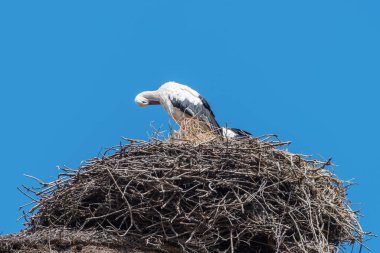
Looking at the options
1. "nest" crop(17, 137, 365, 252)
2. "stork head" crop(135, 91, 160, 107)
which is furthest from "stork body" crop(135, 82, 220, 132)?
"nest" crop(17, 137, 365, 252)

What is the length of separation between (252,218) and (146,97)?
5.49 metres

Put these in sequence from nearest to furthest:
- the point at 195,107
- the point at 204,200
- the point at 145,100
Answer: the point at 204,200 < the point at 195,107 < the point at 145,100

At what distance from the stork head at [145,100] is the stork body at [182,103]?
9.1 inches

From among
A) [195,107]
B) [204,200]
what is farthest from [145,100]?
[204,200]

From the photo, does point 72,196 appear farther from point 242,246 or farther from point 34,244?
point 242,246

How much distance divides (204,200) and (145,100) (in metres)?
5.31

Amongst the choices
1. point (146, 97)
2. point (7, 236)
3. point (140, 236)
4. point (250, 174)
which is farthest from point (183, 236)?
point (146, 97)

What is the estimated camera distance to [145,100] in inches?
511

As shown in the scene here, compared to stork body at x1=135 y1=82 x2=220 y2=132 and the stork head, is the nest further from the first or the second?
the stork head

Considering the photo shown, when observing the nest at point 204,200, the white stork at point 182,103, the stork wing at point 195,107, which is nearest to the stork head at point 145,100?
the white stork at point 182,103

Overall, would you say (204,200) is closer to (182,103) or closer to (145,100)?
(182,103)

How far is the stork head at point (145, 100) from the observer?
42.3 feet

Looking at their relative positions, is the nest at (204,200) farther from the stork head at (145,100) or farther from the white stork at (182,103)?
the stork head at (145,100)

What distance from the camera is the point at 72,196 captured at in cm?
816
